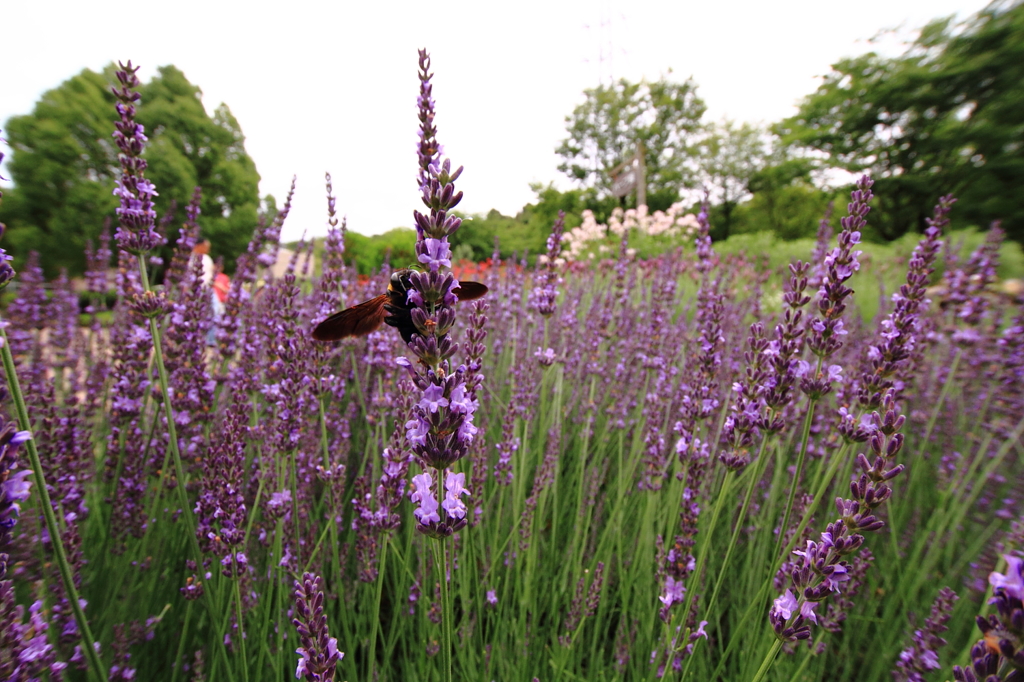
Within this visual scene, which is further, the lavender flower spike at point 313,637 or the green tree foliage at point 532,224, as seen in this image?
the green tree foliage at point 532,224

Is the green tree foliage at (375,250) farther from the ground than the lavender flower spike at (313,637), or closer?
farther from the ground

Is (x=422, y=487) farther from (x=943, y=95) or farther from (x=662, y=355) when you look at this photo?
(x=943, y=95)

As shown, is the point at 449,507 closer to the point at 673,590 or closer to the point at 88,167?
the point at 673,590

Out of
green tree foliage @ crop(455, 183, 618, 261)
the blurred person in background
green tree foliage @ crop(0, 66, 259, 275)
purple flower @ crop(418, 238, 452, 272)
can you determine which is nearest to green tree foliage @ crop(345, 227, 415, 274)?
green tree foliage @ crop(455, 183, 618, 261)

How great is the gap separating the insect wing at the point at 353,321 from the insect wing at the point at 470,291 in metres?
0.17

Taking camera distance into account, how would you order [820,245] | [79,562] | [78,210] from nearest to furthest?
[79,562] → [820,245] → [78,210]

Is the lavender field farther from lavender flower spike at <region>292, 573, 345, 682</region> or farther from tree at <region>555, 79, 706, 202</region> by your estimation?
tree at <region>555, 79, 706, 202</region>

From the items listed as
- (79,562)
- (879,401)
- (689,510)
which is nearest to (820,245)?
(879,401)

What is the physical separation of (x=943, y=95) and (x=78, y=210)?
912 inches

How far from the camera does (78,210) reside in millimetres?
10828

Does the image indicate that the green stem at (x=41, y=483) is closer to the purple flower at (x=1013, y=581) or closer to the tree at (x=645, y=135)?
the purple flower at (x=1013, y=581)

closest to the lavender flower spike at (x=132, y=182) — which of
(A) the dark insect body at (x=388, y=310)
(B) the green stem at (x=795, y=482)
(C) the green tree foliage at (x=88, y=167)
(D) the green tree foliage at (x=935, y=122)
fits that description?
(A) the dark insect body at (x=388, y=310)

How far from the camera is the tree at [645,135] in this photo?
3281 centimetres

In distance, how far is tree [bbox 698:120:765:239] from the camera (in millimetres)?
32062
